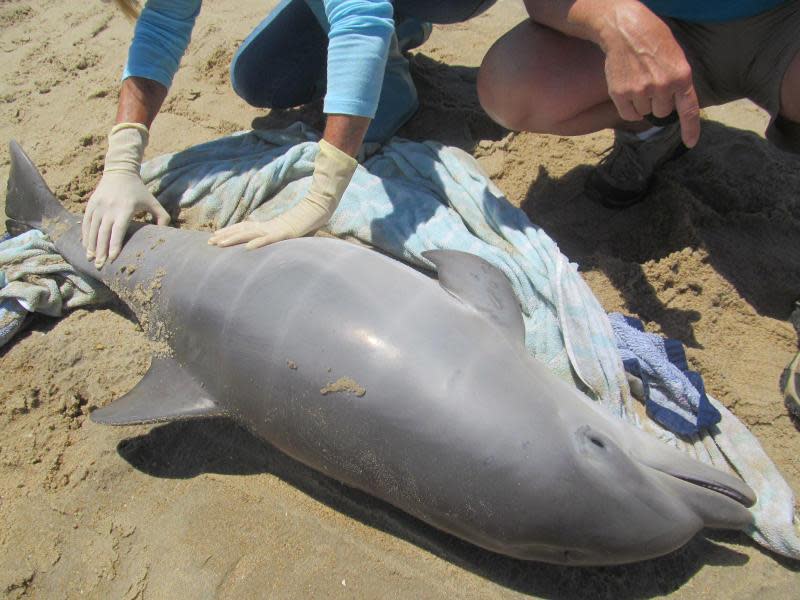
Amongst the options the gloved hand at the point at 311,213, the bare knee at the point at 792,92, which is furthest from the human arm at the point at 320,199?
the bare knee at the point at 792,92

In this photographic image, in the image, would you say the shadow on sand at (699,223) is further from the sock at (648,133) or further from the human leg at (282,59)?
the human leg at (282,59)

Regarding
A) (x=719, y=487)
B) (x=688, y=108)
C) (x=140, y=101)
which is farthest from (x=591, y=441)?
(x=140, y=101)

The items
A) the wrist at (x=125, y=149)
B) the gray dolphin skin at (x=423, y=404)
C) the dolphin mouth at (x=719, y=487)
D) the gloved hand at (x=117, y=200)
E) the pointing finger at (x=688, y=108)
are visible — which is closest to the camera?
the gray dolphin skin at (x=423, y=404)

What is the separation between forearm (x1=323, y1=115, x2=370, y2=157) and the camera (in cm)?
254

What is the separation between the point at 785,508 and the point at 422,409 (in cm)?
137

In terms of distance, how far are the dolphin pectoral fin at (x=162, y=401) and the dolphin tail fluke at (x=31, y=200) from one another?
1.16 meters

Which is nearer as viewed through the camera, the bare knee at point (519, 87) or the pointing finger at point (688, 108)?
the pointing finger at point (688, 108)

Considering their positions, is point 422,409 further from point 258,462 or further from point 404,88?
point 404,88

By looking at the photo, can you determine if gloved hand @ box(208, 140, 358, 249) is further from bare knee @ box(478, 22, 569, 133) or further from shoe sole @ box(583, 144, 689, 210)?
shoe sole @ box(583, 144, 689, 210)

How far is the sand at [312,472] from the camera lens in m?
2.10

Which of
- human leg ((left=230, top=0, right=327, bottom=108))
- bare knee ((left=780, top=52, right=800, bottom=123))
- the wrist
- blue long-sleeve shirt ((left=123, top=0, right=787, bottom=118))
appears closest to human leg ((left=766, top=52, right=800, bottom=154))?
bare knee ((left=780, top=52, right=800, bottom=123))

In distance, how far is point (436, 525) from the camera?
2.00 metres

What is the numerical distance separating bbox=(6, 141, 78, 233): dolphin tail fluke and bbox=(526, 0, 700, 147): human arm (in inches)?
103

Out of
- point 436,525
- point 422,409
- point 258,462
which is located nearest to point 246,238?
point 258,462
